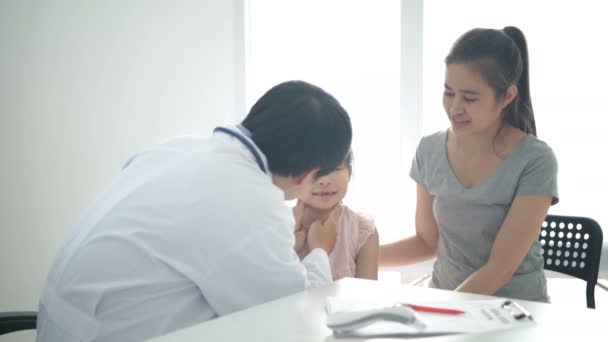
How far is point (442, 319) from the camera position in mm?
885

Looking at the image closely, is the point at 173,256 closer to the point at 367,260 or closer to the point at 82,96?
the point at 367,260

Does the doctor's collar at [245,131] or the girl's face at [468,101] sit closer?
the doctor's collar at [245,131]

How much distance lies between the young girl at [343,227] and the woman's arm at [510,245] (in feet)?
1.26

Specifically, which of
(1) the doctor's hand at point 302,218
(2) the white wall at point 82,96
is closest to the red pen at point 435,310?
(1) the doctor's hand at point 302,218

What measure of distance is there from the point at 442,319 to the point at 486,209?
762 mm

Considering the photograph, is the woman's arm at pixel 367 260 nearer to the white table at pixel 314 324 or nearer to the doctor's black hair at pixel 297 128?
the doctor's black hair at pixel 297 128

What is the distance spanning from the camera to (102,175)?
2.57m

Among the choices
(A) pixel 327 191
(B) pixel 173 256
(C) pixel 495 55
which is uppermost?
(C) pixel 495 55

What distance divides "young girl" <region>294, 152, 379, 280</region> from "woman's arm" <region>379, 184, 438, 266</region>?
78 mm

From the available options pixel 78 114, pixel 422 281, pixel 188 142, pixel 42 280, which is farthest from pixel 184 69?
pixel 188 142

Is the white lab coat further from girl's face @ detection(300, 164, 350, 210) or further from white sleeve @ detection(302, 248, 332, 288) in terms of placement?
girl's face @ detection(300, 164, 350, 210)

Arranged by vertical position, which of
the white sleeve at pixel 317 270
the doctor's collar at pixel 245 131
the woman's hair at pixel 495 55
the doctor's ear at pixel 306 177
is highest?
the woman's hair at pixel 495 55

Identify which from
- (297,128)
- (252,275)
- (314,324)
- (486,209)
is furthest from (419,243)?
(314,324)

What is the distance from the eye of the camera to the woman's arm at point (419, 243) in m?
1.80
